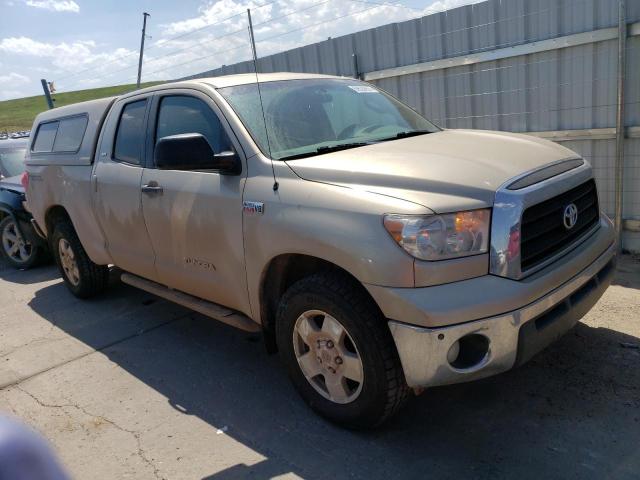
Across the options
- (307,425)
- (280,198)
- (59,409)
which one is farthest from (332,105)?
(59,409)

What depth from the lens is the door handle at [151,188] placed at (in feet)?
13.0

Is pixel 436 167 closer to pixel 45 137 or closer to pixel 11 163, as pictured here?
pixel 45 137

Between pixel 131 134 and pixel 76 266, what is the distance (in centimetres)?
187

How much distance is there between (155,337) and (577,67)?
15.3 feet

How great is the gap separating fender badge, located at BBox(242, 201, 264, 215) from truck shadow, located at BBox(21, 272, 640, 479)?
1200 mm

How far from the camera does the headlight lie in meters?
2.57

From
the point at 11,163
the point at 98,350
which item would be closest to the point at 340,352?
the point at 98,350

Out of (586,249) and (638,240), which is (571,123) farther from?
(586,249)

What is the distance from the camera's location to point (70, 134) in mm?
5477

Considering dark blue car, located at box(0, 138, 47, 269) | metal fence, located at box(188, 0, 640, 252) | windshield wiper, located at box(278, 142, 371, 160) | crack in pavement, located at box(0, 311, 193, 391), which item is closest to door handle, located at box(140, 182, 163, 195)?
windshield wiper, located at box(278, 142, 371, 160)

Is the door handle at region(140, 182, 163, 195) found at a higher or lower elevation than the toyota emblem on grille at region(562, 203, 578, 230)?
higher

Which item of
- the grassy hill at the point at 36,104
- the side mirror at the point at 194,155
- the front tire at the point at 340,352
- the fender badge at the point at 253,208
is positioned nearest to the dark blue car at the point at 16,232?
the side mirror at the point at 194,155

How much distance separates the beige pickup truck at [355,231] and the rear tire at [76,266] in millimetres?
1239

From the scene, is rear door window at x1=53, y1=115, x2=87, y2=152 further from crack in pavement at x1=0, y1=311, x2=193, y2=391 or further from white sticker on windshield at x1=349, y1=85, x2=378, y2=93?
white sticker on windshield at x1=349, y1=85, x2=378, y2=93
